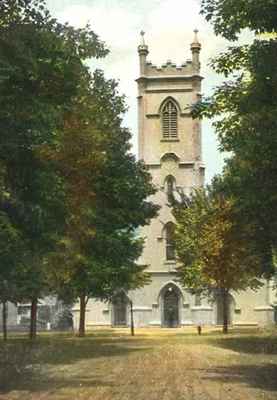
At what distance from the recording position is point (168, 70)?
257ft

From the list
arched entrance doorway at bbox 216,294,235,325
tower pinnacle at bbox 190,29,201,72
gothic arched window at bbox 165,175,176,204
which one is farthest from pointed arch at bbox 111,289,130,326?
tower pinnacle at bbox 190,29,201,72

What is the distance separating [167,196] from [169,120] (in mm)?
7825

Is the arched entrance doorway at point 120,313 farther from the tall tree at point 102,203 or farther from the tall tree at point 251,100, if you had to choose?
the tall tree at point 251,100

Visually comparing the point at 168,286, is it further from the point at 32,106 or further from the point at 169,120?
the point at 32,106

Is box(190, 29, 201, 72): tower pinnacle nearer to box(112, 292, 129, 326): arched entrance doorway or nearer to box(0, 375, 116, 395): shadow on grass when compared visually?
box(112, 292, 129, 326): arched entrance doorway

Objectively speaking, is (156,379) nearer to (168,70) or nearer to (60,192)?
(60,192)

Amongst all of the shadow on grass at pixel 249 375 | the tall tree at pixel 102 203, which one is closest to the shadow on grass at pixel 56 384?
the shadow on grass at pixel 249 375

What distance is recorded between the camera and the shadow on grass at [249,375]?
18.0 meters

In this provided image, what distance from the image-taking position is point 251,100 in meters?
19.6

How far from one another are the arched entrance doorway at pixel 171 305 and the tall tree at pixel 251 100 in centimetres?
5052

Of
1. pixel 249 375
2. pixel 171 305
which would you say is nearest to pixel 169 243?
pixel 171 305

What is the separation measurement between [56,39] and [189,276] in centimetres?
3309

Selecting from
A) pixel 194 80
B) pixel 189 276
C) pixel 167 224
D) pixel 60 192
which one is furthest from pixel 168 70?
pixel 60 192

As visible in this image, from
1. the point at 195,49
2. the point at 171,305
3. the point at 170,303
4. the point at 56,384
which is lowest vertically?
the point at 56,384
